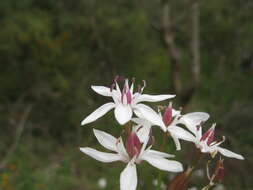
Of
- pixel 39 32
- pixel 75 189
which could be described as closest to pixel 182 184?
pixel 75 189

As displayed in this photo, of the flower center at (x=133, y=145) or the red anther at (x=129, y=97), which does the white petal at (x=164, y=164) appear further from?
the red anther at (x=129, y=97)

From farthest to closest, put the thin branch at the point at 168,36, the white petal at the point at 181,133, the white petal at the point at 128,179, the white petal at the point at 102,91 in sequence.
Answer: the thin branch at the point at 168,36
the white petal at the point at 102,91
the white petal at the point at 181,133
the white petal at the point at 128,179

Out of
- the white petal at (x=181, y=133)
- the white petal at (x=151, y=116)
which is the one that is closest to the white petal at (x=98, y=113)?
the white petal at (x=151, y=116)

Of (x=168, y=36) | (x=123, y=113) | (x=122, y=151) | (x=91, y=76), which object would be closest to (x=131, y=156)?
(x=122, y=151)

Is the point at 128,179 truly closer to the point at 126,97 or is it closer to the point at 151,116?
the point at 151,116

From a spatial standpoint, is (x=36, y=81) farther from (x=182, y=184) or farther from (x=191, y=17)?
(x=182, y=184)
